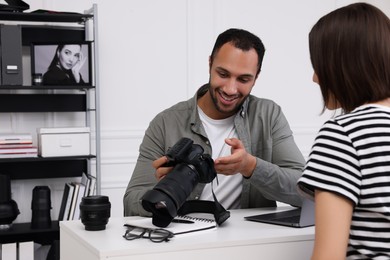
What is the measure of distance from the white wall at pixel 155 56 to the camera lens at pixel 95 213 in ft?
6.74

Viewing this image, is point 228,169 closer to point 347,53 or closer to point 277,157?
point 277,157

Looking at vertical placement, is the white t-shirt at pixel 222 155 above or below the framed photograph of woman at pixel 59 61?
below

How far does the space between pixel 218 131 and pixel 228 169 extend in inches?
18.5

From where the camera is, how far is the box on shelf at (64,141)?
10.9ft

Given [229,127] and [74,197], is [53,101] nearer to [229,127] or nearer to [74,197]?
[74,197]

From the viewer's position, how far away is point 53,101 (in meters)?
3.55

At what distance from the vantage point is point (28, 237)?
3.43m

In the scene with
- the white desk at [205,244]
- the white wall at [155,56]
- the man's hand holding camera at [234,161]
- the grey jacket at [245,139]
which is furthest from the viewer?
the white wall at [155,56]

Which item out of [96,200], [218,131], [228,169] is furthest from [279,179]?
[96,200]

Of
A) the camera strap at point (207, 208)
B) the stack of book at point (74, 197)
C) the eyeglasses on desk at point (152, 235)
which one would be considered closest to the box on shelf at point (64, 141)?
the stack of book at point (74, 197)

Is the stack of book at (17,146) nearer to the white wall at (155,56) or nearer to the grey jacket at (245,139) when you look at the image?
the white wall at (155,56)

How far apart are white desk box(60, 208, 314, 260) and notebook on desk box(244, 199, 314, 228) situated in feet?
0.08

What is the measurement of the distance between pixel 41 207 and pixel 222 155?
152 centimetres

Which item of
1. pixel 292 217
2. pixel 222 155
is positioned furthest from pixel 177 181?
pixel 222 155
